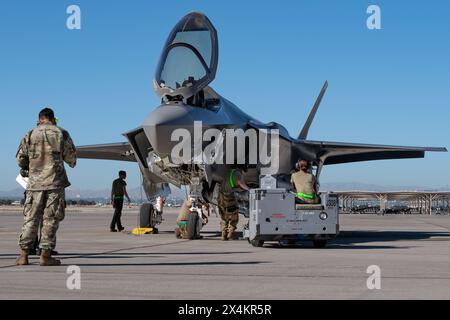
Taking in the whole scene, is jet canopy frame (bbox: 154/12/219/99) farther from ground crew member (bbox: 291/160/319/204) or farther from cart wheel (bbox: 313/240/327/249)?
cart wheel (bbox: 313/240/327/249)

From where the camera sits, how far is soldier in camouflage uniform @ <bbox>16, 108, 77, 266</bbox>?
8.17m

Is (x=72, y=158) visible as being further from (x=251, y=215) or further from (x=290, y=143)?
(x=290, y=143)

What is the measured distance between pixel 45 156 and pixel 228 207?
21.3ft

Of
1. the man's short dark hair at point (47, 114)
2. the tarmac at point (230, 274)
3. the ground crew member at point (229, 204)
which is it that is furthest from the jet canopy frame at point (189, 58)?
the man's short dark hair at point (47, 114)

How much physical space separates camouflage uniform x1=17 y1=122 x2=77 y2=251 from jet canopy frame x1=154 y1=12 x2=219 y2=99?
5474mm

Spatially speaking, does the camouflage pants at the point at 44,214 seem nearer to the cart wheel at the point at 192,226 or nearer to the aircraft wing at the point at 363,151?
the cart wheel at the point at 192,226

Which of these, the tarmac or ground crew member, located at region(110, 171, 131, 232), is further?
ground crew member, located at region(110, 171, 131, 232)

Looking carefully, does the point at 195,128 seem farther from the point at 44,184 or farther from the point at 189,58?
the point at 44,184

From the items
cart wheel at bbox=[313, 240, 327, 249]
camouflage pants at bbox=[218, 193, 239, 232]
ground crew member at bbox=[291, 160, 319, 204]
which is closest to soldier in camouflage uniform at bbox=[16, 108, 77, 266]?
ground crew member at bbox=[291, 160, 319, 204]

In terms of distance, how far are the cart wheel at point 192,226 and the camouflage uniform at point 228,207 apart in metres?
0.58

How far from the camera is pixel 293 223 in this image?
38.5ft

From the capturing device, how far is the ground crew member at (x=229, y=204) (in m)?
14.3

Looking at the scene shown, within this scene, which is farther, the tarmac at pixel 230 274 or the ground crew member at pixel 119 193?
the ground crew member at pixel 119 193
